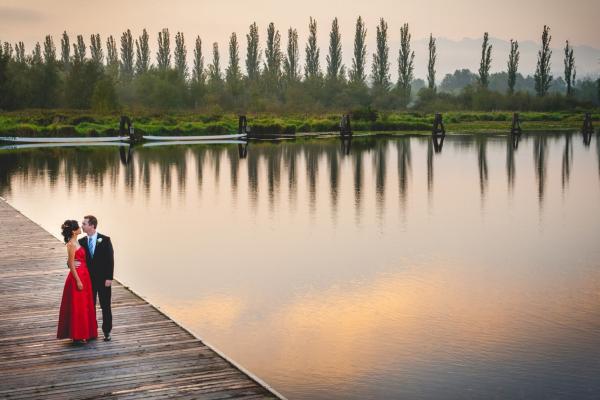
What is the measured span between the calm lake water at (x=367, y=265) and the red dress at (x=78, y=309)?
2103 mm

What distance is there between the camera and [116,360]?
8.50m

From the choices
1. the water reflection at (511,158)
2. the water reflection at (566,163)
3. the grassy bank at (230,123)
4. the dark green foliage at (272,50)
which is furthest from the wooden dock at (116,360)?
the dark green foliage at (272,50)

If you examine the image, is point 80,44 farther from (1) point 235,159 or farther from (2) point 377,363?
(2) point 377,363

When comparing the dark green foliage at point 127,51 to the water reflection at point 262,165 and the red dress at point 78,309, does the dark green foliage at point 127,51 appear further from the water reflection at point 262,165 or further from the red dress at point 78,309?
the red dress at point 78,309

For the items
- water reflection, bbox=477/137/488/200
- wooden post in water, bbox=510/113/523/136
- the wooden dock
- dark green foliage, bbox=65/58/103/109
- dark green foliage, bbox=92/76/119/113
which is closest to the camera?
the wooden dock

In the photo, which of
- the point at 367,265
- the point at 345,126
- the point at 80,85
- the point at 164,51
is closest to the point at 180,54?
the point at 164,51

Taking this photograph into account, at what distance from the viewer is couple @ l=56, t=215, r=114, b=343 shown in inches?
342

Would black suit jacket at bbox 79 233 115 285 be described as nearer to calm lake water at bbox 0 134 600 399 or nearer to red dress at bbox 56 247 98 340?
red dress at bbox 56 247 98 340

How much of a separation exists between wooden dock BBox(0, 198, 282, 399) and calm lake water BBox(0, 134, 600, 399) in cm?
112

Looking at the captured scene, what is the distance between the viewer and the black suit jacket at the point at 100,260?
349 inches

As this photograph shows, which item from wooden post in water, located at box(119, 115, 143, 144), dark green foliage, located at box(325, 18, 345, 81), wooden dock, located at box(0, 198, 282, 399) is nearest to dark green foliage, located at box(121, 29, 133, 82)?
dark green foliage, located at box(325, 18, 345, 81)

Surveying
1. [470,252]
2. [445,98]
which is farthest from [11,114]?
[470,252]

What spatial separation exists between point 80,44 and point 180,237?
119m

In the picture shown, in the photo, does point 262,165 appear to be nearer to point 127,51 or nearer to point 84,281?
point 84,281
